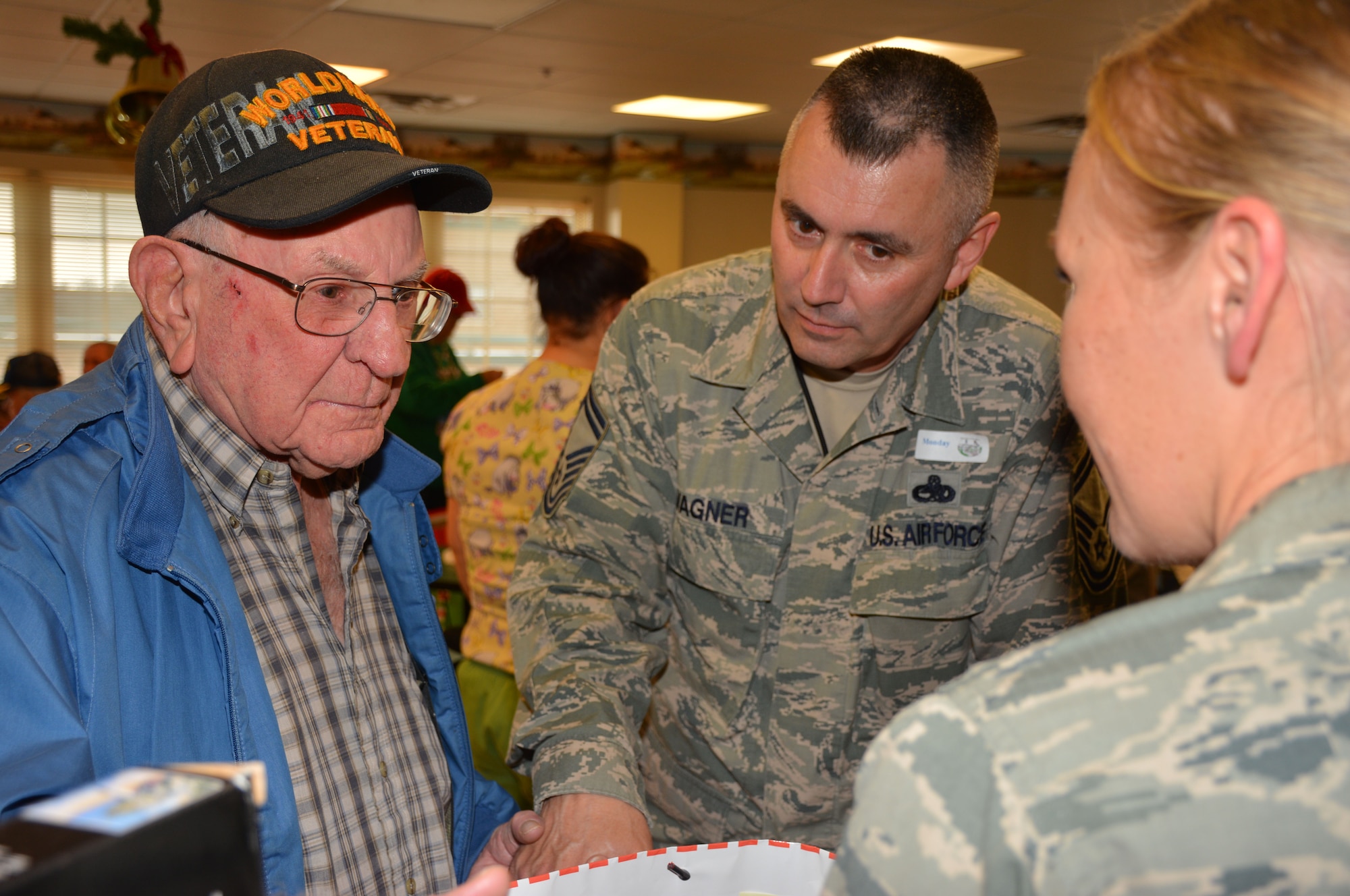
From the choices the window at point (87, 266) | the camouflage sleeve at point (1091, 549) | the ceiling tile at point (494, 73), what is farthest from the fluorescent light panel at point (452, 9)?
the camouflage sleeve at point (1091, 549)

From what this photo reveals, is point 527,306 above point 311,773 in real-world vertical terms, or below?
below

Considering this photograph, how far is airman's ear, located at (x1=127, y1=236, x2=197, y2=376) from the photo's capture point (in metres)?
1.20

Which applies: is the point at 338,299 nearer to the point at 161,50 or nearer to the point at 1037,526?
the point at 1037,526

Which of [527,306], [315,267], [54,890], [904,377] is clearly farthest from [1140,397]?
[527,306]

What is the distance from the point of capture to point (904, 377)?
6.00 feet

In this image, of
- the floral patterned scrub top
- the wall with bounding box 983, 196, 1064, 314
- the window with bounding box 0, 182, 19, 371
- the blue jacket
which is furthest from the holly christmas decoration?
the wall with bounding box 983, 196, 1064, 314

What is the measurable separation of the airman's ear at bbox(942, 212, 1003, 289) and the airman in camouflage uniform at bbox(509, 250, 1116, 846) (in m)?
0.13

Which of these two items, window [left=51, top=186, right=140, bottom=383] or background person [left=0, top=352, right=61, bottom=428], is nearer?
background person [left=0, top=352, right=61, bottom=428]

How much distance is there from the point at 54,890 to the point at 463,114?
32.1 ft

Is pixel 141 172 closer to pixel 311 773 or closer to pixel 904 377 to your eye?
pixel 311 773

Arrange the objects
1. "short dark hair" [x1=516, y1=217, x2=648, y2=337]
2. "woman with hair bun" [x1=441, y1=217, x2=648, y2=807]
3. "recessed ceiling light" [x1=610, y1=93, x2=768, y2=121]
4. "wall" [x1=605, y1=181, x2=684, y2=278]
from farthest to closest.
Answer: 1. "wall" [x1=605, y1=181, x2=684, y2=278]
2. "recessed ceiling light" [x1=610, y1=93, x2=768, y2=121]
3. "short dark hair" [x1=516, y1=217, x2=648, y2=337]
4. "woman with hair bun" [x1=441, y1=217, x2=648, y2=807]

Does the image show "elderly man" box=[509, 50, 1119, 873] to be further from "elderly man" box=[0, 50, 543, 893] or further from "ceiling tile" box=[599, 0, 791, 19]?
"ceiling tile" box=[599, 0, 791, 19]

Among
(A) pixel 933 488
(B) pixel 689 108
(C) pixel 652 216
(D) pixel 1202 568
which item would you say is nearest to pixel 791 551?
(A) pixel 933 488

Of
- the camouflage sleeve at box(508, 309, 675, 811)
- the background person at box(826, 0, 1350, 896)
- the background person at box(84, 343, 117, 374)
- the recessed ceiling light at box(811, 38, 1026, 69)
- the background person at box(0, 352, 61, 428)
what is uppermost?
the recessed ceiling light at box(811, 38, 1026, 69)
